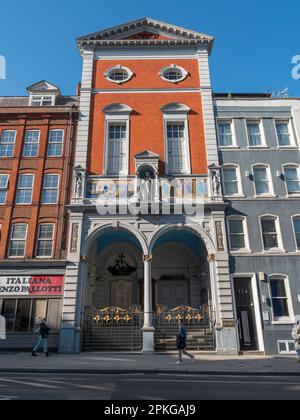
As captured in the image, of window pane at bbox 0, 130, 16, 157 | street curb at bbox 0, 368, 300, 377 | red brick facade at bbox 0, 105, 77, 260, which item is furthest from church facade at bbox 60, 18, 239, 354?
street curb at bbox 0, 368, 300, 377

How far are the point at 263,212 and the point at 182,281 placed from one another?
766cm

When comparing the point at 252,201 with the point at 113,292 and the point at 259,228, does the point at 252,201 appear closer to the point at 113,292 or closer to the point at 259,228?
the point at 259,228

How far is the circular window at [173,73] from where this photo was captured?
80.2 feet

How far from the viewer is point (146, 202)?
64.0ft

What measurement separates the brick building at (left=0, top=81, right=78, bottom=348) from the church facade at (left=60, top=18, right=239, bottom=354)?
1248 millimetres

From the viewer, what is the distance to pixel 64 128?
2317 cm

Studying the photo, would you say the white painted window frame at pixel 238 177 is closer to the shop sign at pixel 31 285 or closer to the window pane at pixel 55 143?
the window pane at pixel 55 143

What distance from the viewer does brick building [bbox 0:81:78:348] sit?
60.2 ft

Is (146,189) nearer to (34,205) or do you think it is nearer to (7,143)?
(34,205)

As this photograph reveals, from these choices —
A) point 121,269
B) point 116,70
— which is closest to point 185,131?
point 116,70

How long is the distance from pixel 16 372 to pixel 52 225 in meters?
10.5

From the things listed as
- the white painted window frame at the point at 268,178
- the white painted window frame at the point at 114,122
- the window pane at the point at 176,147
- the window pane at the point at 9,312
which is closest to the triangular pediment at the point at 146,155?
the white painted window frame at the point at 114,122

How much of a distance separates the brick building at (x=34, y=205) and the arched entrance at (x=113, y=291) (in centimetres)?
209
